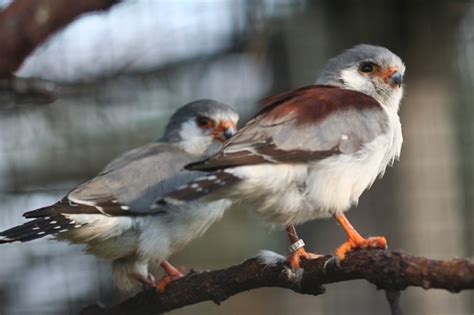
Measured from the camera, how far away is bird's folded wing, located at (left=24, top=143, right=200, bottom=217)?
12.0ft

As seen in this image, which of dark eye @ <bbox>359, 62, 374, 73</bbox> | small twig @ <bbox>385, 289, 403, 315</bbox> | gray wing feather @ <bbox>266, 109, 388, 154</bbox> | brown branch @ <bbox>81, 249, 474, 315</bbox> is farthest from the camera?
dark eye @ <bbox>359, 62, 374, 73</bbox>

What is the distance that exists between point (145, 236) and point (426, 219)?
2.88 metres

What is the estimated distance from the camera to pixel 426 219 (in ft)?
19.8

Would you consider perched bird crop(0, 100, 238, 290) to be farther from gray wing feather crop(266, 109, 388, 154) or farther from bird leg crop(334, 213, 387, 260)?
bird leg crop(334, 213, 387, 260)

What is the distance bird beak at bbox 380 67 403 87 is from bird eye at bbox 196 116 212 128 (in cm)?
107

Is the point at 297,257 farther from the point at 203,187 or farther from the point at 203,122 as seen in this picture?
the point at 203,122

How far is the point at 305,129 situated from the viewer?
3.14 m

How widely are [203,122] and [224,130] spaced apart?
12 centimetres

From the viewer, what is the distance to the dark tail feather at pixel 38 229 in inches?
134

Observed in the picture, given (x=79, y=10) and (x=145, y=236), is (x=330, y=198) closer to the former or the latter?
(x=145, y=236)

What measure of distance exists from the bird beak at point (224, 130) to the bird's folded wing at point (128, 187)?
342 mm

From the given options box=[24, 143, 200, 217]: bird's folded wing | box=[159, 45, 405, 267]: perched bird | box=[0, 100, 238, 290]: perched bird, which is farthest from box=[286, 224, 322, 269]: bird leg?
box=[24, 143, 200, 217]: bird's folded wing

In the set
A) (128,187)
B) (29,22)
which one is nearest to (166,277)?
(128,187)

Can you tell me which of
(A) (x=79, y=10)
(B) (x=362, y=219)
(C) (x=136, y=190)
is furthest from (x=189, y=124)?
(B) (x=362, y=219)
